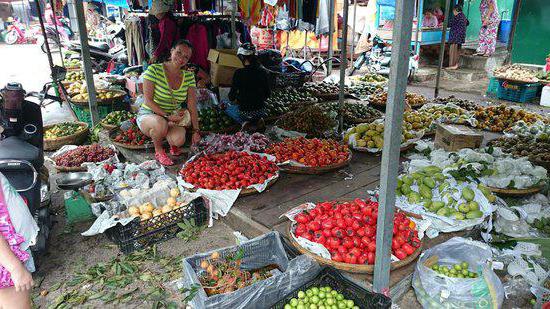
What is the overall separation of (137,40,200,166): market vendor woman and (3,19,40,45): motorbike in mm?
20698

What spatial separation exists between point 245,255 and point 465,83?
1066 cm

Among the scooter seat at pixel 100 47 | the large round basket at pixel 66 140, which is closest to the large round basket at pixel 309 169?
the large round basket at pixel 66 140

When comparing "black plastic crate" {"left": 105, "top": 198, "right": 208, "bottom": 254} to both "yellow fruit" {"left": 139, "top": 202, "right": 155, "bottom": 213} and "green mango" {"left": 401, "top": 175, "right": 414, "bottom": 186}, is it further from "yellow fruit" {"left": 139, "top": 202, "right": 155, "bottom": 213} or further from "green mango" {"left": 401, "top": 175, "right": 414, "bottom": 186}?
"green mango" {"left": 401, "top": 175, "right": 414, "bottom": 186}

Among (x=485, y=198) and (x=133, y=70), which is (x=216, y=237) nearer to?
(x=485, y=198)

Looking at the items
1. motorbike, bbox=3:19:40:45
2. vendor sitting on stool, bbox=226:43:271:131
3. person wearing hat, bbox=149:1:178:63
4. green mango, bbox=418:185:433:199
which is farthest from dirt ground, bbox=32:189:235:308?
motorbike, bbox=3:19:40:45

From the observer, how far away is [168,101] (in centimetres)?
476

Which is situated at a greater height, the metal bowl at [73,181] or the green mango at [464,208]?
the metal bowl at [73,181]

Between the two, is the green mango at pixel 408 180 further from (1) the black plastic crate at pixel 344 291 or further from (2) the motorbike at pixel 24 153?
(2) the motorbike at pixel 24 153

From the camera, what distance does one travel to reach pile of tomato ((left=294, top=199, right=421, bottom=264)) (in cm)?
273

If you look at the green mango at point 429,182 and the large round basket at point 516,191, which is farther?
the large round basket at point 516,191

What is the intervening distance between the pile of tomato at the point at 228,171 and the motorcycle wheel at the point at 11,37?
75.1 feet

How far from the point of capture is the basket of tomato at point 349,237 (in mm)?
2697

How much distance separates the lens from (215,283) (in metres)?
2.54

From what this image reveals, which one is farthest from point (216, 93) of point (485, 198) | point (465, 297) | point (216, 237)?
point (465, 297)
